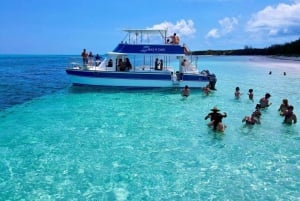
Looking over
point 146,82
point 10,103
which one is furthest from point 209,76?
point 10,103

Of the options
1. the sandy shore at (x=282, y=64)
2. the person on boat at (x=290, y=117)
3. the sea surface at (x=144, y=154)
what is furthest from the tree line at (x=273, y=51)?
the sea surface at (x=144, y=154)

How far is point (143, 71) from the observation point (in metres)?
24.5

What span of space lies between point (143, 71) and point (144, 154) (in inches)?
554

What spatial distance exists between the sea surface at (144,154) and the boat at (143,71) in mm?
5600

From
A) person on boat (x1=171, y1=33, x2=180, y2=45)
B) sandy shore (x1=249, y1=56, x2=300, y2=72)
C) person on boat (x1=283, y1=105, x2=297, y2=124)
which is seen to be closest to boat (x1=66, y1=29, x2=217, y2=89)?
person on boat (x1=171, y1=33, x2=180, y2=45)

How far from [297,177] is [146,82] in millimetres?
16325

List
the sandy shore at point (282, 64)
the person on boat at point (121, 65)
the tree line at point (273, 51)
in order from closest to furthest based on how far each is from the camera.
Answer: the person on boat at point (121, 65)
the sandy shore at point (282, 64)
the tree line at point (273, 51)

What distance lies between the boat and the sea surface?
18.4ft

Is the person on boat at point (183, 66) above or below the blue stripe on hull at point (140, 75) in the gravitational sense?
above

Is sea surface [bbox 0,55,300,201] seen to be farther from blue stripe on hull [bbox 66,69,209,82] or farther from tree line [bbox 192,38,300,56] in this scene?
tree line [bbox 192,38,300,56]

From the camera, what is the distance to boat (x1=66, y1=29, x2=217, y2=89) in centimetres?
2442

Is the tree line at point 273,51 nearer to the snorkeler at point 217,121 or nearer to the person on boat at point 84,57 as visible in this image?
the person on boat at point 84,57

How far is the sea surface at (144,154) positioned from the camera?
8367 mm

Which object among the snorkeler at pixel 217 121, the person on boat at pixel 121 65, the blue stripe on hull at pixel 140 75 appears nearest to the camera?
the snorkeler at pixel 217 121
